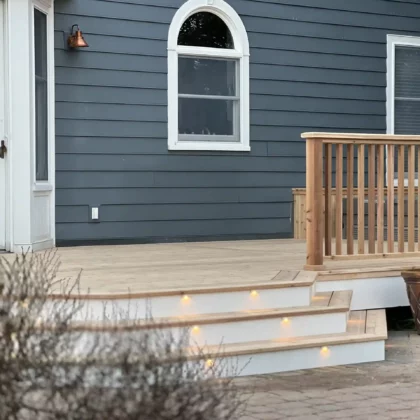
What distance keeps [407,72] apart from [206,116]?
8.17 feet

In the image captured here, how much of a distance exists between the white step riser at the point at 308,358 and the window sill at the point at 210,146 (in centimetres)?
352

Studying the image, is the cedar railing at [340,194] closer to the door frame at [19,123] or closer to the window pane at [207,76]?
the door frame at [19,123]

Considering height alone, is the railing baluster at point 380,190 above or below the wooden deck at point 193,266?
above

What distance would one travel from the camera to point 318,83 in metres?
8.77

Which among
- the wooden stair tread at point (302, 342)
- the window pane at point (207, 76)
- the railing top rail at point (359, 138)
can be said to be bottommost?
the wooden stair tread at point (302, 342)

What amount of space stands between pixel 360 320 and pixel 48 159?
323cm

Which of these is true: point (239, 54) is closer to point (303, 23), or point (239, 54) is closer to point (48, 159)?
point (303, 23)

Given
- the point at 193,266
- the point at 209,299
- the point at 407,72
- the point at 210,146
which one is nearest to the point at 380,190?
the point at 193,266

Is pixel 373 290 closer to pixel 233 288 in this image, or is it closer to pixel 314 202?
pixel 314 202

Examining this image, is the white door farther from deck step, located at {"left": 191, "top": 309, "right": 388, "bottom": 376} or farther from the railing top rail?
deck step, located at {"left": 191, "top": 309, "right": 388, "bottom": 376}

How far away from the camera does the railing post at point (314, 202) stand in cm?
563

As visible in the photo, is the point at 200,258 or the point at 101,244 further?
the point at 101,244

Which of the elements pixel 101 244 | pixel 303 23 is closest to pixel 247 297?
pixel 101 244

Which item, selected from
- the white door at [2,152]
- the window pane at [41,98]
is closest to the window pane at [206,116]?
the window pane at [41,98]
